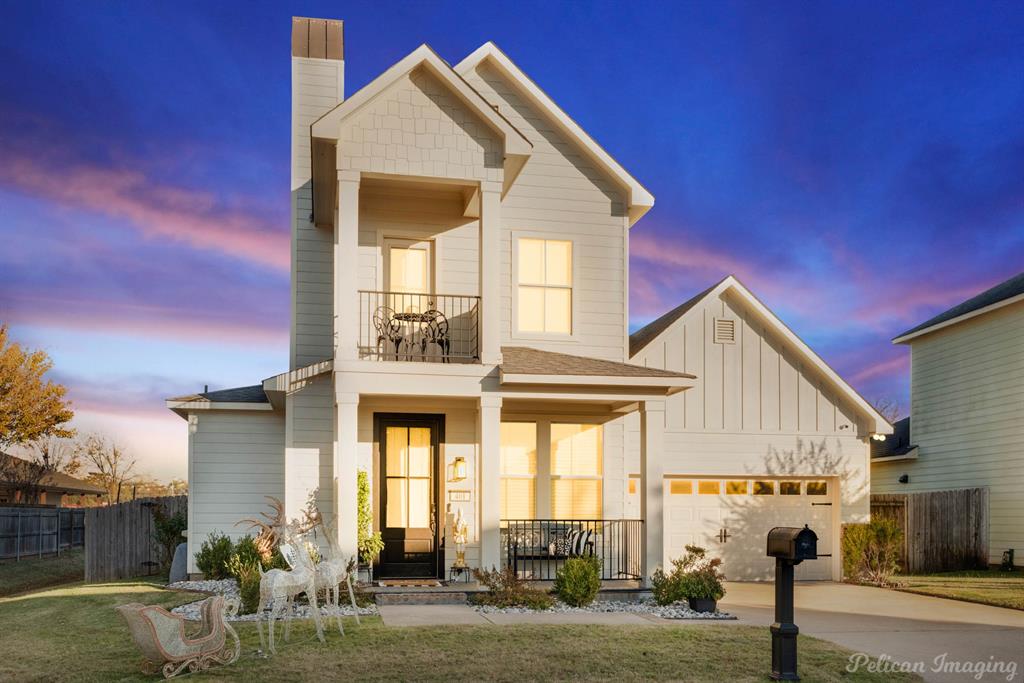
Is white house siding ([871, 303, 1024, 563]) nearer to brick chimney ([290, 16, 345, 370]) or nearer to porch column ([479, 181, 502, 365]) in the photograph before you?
porch column ([479, 181, 502, 365])

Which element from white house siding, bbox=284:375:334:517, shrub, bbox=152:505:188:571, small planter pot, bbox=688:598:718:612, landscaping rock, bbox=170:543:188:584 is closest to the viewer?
small planter pot, bbox=688:598:718:612

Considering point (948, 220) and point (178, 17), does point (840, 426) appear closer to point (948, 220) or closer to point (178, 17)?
point (948, 220)

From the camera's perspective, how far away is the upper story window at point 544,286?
53.7ft

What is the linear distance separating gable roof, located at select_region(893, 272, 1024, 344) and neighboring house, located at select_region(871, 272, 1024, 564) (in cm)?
3

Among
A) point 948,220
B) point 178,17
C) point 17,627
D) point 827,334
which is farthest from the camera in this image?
point 827,334

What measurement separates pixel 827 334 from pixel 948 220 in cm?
650

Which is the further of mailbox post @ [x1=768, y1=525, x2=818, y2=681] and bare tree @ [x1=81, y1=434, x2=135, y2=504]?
bare tree @ [x1=81, y1=434, x2=135, y2=504]

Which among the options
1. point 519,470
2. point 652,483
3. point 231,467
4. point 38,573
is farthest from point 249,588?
point 38,573

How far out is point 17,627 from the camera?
41.1ft

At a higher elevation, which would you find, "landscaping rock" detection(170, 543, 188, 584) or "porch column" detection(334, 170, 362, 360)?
"porch column" detection(334, 170, 362, 360)

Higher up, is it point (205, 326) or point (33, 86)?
point (33, 86)

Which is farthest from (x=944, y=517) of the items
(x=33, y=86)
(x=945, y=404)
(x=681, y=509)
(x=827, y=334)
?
(x=33, y=86)

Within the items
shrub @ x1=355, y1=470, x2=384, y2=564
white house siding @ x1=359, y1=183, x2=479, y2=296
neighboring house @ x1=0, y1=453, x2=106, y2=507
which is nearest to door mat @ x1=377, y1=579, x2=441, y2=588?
shrub @ x1=355, y1=470, x2=384, y2=564

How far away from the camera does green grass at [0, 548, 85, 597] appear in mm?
22031
